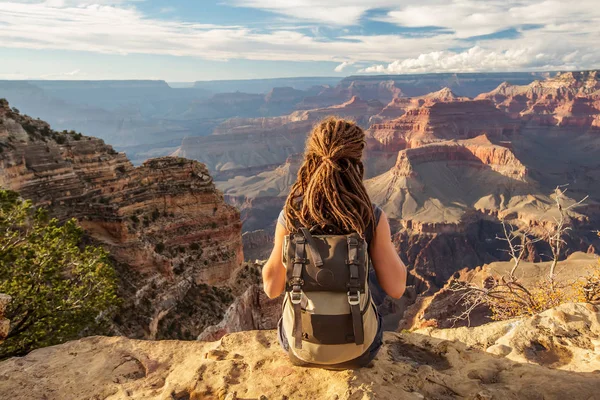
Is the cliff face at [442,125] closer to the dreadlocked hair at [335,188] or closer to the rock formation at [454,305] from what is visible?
the rock formation at [454,305]

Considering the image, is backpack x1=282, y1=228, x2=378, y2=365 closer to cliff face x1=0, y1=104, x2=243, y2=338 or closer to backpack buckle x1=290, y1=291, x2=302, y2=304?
backpack buckle x1=290, y1=291, x2=302, y2=304

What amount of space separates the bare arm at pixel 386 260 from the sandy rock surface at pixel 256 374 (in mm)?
1461

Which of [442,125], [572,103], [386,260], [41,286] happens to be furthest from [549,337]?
[572,103]

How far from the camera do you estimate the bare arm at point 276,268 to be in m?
4.75

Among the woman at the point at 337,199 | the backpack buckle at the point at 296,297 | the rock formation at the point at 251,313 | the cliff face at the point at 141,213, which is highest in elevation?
the woman at the point at 337,199

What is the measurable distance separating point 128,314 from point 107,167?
396 inches

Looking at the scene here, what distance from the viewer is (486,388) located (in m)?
5.71

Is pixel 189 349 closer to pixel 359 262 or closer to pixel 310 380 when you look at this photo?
pixel 310 380

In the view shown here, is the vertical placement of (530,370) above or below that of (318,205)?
below

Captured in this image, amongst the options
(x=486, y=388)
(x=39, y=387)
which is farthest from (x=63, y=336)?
(x=486, y=388)

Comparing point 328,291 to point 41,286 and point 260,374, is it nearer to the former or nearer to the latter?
point 260,374

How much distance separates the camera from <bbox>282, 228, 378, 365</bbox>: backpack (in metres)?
4.08

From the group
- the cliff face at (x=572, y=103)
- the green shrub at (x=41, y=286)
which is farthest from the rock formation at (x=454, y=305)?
the cliff face at (x=572, y=103)

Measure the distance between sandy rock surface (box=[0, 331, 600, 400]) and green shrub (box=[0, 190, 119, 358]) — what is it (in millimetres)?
4444
